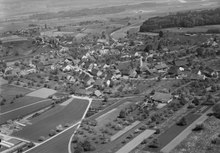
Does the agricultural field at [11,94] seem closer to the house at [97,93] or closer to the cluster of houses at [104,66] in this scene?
the cluster of houses at [104,66]

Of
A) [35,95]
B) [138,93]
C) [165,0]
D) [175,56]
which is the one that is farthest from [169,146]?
[165,0]

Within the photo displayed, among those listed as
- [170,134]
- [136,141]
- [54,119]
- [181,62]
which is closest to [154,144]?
[136,141]

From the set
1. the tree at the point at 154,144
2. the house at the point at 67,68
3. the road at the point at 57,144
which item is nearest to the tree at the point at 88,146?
the road at the point at 57,144

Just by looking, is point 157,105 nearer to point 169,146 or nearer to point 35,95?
point 169,146

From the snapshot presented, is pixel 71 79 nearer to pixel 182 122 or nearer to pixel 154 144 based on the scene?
pixel 182 122

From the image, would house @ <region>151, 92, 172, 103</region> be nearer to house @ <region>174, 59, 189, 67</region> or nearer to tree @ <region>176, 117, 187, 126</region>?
tree @ <region>176, 117, 187, 126</region>
